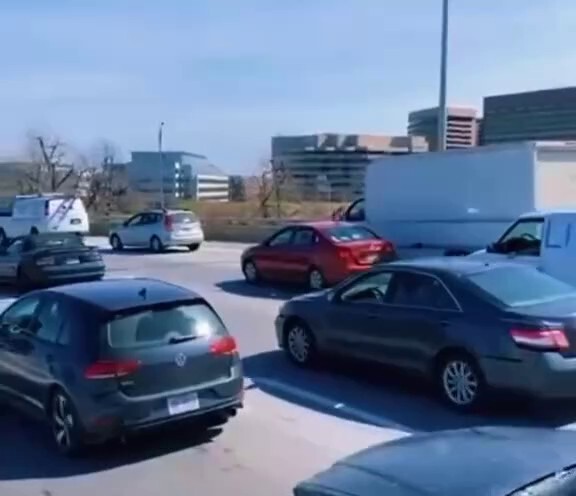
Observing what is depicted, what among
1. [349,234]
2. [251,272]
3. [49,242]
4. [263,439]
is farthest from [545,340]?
[49,242]

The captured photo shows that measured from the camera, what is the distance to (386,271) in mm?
9109

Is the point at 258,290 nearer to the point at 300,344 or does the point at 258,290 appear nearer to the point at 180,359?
the point at 300,344

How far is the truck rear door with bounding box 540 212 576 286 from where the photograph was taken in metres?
12.6

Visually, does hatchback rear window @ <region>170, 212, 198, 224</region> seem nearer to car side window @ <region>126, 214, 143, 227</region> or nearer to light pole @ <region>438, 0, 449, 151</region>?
car side window @ <region>126, 214, 143, 227</region>

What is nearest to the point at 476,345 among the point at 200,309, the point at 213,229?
the point at 200,309

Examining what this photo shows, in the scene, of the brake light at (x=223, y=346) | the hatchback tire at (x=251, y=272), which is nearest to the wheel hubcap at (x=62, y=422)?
the brake light at (x=223, y=346)

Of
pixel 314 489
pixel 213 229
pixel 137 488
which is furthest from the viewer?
pixel 213 229

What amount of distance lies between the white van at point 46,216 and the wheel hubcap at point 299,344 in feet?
74.4

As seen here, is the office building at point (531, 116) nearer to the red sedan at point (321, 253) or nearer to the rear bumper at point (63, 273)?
the red sedan at point (321, 253)

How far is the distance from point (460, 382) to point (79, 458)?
3547mm

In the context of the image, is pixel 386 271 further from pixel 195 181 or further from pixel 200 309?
pixel 195 181

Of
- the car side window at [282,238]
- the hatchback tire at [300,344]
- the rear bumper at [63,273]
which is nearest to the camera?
the hatchback tire at [300,344]

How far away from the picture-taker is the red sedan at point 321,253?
17172 millimetres

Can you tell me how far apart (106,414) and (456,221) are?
45.7 ft
